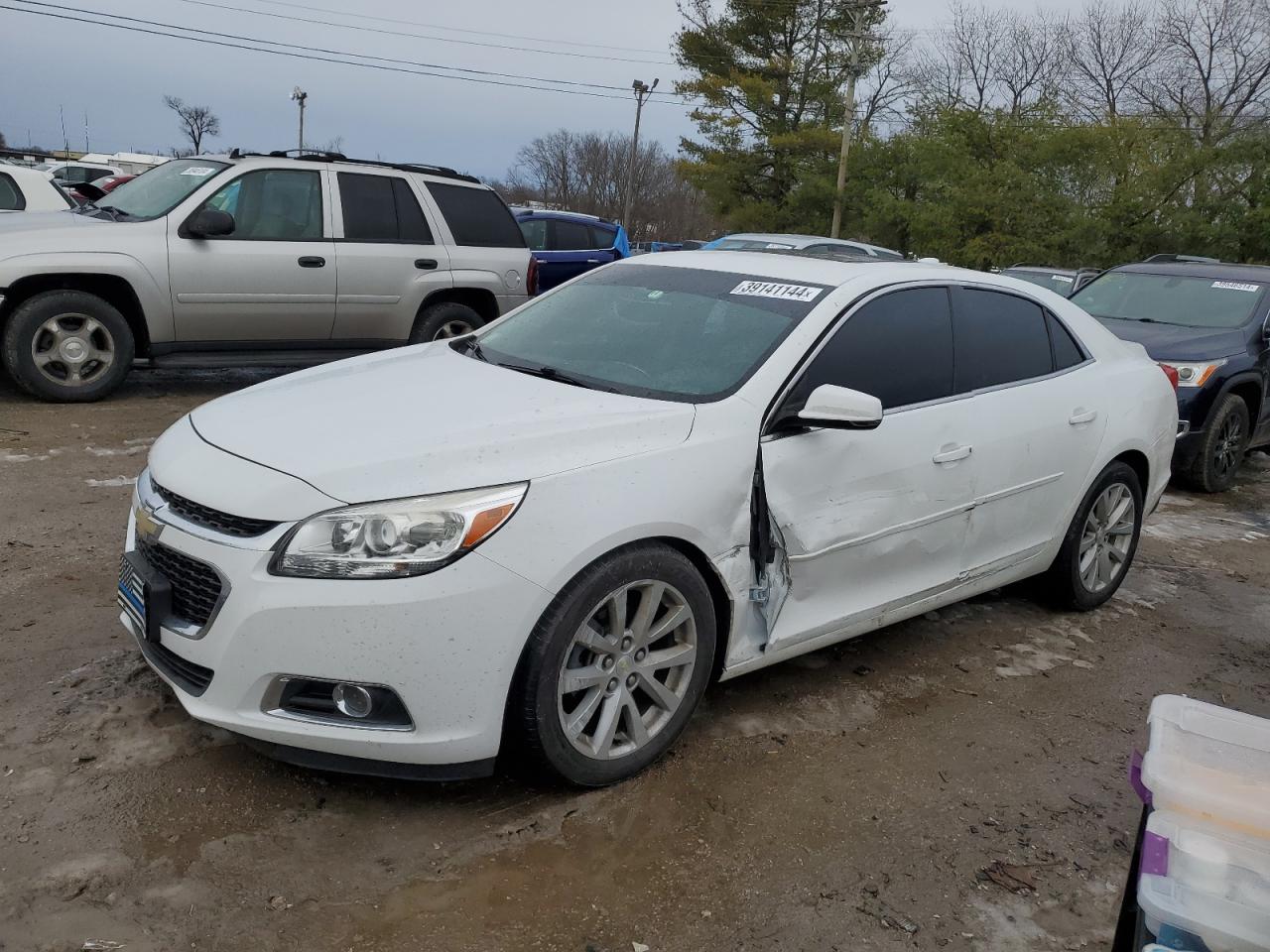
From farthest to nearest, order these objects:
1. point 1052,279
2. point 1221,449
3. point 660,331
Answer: point 1052,279
point 1221,449
point 660,331

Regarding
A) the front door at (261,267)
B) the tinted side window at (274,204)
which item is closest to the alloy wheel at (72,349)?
the front door at (261,267)

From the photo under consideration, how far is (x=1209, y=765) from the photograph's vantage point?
170 cm

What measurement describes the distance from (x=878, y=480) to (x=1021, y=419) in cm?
96

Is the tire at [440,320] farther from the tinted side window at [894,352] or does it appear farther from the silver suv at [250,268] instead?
the tinted side window at [894,352]

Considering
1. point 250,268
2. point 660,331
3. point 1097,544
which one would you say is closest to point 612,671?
point 660,331

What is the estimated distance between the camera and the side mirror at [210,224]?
Answer: 7.55 meters

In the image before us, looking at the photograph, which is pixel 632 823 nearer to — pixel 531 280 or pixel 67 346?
pixel 67 346

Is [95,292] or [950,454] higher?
[950,454]

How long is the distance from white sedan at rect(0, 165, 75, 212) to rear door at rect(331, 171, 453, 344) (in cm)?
297

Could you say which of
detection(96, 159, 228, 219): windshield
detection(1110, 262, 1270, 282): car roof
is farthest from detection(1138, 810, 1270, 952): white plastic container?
detection(1110, 262, 1270, 282): car roof

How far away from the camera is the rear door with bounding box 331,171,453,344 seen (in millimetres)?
8430

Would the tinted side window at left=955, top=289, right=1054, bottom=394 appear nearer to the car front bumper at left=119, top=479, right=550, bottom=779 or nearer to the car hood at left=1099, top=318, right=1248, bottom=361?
the car front bumper at left=119, top=479, right=550, bottom=779

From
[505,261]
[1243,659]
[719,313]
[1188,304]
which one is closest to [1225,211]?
[1188,304]

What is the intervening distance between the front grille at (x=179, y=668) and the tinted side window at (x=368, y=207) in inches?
236
